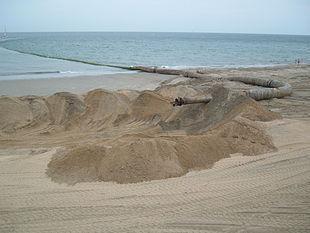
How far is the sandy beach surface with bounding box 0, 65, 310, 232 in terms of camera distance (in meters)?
4.34

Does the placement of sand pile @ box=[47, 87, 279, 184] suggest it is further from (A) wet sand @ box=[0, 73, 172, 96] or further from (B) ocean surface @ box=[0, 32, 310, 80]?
(B) ocean surface @ box=[0, 32, 310, 80]

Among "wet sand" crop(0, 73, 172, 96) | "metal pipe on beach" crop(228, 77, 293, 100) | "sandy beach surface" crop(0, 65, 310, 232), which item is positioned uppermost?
"metal pipe on beach" crop(228, 77, 293, 100)

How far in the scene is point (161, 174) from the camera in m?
5.53

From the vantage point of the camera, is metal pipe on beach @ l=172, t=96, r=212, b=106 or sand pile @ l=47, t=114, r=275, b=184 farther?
metal pipe on beach @ l=172, t=96, r=212, b=106

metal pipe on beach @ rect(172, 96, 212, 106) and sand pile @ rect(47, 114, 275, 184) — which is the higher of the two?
metal pipe on beach @ rect(172, 96, 212, 106)

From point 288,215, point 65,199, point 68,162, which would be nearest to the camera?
point 288,215

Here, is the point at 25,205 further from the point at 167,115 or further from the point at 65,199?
the point at 167,115

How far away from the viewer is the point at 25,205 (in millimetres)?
4695

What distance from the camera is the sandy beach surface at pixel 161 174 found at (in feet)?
14.2

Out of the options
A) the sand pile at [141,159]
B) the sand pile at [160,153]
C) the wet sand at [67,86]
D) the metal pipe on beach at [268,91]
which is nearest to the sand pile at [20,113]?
the sand pile at [160,153]

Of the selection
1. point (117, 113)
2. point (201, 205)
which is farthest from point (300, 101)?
point (201, 205)

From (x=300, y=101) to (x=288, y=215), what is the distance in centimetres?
926

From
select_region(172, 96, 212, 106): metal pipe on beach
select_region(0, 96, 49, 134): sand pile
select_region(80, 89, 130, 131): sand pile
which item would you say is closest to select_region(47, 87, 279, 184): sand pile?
select_region(172, 96, 212, 106): metal pipe on beach

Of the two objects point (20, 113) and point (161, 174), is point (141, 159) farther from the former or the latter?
point (20, 113)
